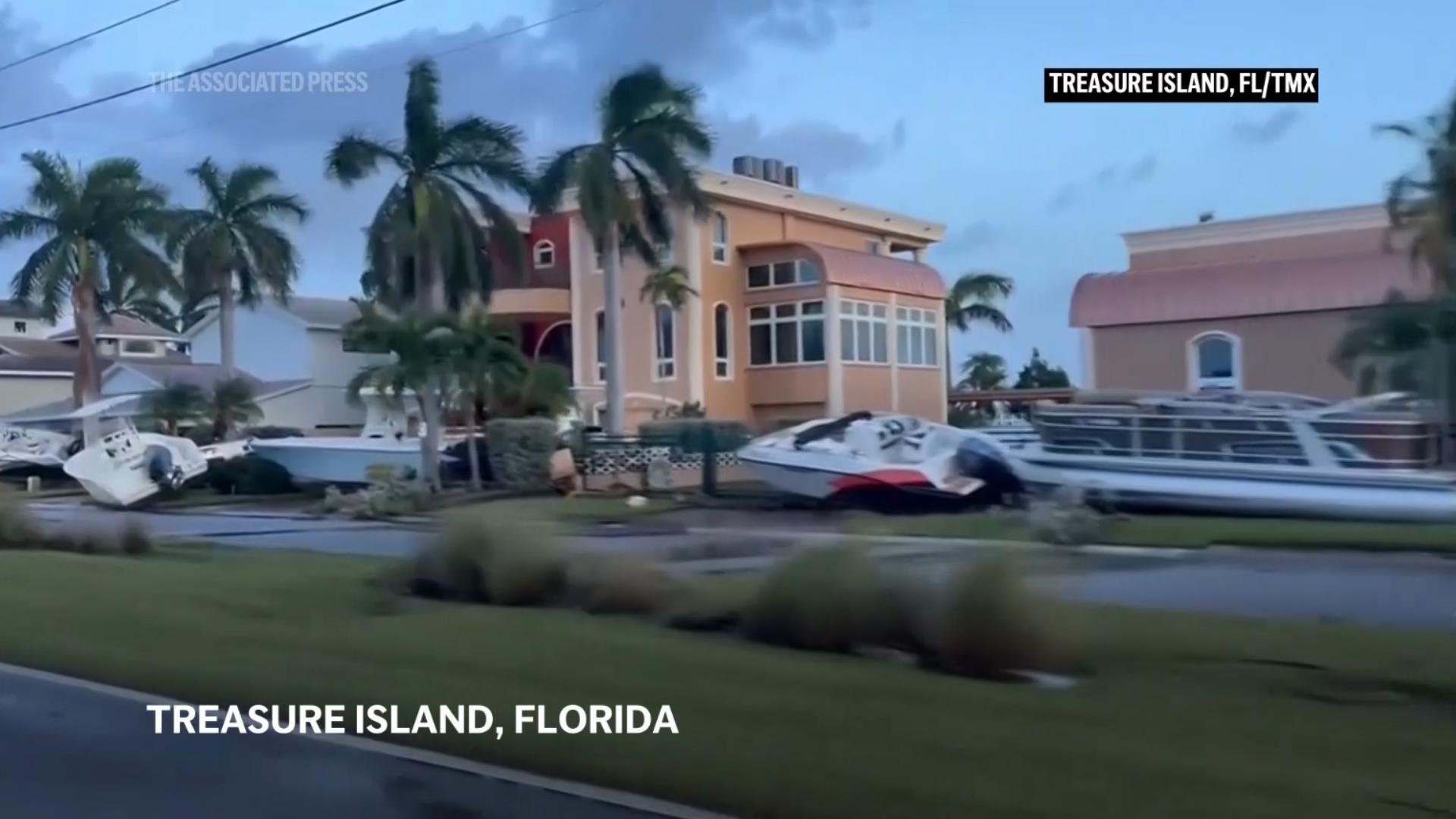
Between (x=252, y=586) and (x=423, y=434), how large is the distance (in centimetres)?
1952

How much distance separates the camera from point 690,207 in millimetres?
37875

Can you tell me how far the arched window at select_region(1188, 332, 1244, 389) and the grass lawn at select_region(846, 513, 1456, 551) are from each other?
553 inches

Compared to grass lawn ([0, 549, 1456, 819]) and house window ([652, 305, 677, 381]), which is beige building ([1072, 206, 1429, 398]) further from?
grass lawn ([0, 549, 1456, 819])

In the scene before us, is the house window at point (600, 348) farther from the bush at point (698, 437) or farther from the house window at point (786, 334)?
the bush at point (698, 437)

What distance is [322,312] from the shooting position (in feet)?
194

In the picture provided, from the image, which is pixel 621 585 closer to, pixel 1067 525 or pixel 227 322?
pixel 1067 525

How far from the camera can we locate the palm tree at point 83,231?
47.1 meters

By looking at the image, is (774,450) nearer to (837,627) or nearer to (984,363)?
(837,627)

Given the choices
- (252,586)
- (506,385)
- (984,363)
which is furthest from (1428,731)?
(984,363)

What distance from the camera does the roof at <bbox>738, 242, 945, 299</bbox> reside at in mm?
43125

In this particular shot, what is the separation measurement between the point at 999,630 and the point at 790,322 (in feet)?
116

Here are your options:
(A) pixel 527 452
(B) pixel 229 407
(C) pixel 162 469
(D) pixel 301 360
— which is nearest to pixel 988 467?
(A) pixel 527 452

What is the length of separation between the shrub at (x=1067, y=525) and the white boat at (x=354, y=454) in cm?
1575

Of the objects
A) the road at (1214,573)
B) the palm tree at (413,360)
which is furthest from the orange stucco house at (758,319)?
the road at (1214,573)
